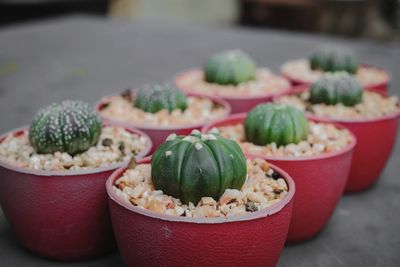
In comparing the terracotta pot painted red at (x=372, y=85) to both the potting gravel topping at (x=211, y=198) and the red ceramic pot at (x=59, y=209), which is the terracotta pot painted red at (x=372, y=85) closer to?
the potting gravel topping at (x=211, y=198)

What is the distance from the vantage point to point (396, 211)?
256 cm

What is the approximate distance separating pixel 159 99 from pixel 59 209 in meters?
0.84

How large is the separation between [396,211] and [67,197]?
4.83 ft

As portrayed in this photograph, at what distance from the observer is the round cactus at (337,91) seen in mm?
2734

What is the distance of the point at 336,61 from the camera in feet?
11.2

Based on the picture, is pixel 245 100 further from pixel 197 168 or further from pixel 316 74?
pixel 197 168

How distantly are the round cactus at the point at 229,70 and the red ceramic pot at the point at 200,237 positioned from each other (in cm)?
148

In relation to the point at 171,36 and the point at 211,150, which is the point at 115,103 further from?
the point at 171,36

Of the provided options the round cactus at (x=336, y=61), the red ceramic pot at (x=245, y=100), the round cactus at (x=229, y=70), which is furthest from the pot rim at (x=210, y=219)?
the round cactus at (x=336, y=61)

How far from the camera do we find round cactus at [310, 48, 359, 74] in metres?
3.41

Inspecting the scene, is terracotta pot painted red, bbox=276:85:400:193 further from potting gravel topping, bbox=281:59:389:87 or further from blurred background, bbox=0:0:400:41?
blurred background, bbox=0:0:400:41

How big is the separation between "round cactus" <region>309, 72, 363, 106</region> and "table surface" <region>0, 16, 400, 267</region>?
455 millimetres

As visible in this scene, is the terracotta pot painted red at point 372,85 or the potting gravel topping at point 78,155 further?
the terracotta pot painted red at point 372,85

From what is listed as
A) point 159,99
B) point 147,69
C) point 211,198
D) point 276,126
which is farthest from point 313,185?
point 147,69
